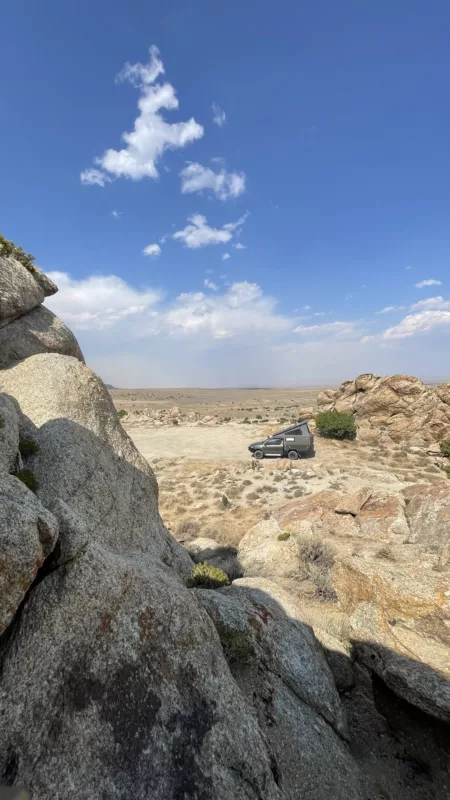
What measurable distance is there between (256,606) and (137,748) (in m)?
4.52

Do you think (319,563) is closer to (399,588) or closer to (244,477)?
(399,588)

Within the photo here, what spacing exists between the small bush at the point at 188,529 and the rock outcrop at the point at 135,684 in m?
11.8

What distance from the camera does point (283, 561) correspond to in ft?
46.9

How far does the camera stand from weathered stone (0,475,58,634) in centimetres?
465

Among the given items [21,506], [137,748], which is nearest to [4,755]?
[137,748]

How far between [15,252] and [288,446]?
88.6ft

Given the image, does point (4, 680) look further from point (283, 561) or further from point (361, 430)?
point (361, 430)

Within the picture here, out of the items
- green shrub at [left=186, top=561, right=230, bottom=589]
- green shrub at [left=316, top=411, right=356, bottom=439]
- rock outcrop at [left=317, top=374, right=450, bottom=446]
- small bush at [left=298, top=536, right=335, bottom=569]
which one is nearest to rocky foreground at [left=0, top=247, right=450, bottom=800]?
green shrub at [left=186, top=561, right=230, bottom=589]

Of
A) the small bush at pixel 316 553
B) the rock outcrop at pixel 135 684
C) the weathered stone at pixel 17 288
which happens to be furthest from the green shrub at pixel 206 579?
the weathered stone at pixel 17 288

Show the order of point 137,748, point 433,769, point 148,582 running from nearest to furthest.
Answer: point 137,748, point 148,582, point 433,769

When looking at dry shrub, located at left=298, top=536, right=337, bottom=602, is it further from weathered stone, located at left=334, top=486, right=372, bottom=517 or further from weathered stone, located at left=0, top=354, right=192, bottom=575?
weathered stone, located at left=0, top=354, right=192, bottom=575

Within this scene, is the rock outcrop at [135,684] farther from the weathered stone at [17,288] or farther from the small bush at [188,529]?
the small bush at [188,529]

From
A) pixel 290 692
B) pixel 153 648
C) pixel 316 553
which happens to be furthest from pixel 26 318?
pixel 316 553

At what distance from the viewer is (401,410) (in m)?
41.1
